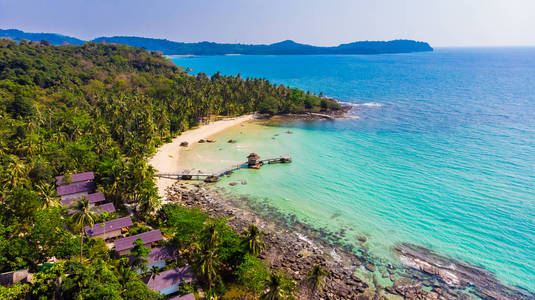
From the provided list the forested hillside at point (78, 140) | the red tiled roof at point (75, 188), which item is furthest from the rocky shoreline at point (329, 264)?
the forested hillside at point (78, 140)

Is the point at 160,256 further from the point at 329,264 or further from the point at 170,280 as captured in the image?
the point at 329,264

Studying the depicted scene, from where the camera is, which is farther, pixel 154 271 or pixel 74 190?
pixel 74 190

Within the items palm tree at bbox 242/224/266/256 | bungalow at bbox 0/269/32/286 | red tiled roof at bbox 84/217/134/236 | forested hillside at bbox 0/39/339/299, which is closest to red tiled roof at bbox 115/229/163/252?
forested hillside at bbox 0/39/339/299

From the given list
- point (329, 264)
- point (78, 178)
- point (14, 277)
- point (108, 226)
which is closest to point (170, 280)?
point (108, 226)

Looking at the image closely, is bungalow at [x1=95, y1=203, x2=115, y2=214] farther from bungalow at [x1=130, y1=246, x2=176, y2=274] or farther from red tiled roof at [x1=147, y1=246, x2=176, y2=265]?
red tiled roof at [x1=147, y1=246, x2=176, y2=265]

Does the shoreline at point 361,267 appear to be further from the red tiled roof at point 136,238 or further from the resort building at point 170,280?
the red tiled roof at point 136,238

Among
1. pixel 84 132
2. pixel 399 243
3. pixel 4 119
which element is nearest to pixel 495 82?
pixel 399 243

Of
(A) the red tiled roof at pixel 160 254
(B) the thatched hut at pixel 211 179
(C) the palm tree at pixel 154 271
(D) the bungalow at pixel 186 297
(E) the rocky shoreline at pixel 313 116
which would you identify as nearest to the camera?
(D) the bungalow at pixel 186 297
